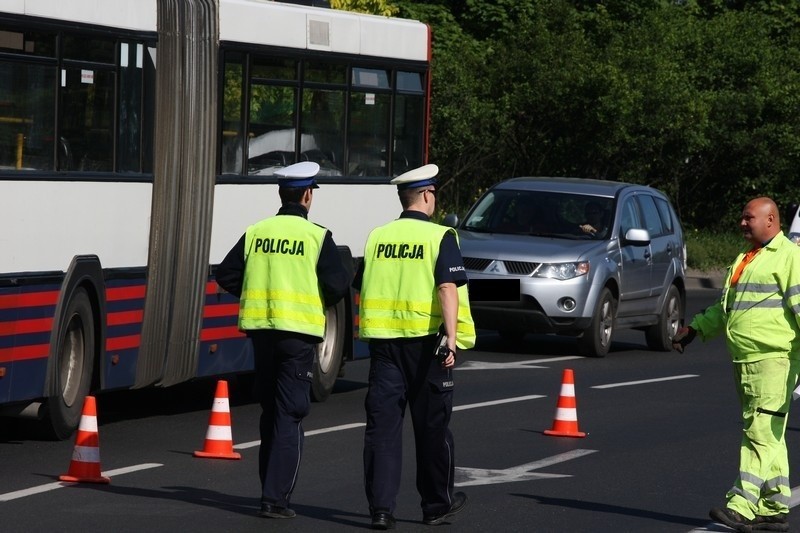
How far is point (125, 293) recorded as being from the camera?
12141 mm

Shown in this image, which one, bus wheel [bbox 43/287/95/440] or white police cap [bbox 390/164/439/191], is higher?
white police cap [bbox 390/164/439/191]

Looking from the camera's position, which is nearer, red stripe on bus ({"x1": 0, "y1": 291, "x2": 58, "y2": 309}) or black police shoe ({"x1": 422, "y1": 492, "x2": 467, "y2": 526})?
black police shoe ({"x1": 422, "y1": 492, "x2": 467, "y2": 526})

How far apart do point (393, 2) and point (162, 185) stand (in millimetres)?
27579

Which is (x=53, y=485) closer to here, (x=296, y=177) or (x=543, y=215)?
(x=296, y=177)

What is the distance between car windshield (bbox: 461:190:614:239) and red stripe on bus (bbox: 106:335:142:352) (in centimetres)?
723

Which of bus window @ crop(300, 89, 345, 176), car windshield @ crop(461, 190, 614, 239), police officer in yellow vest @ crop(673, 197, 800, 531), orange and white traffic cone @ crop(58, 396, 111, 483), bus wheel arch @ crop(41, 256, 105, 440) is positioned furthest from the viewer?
car windshield @ crop(461, 190, 614, 239)

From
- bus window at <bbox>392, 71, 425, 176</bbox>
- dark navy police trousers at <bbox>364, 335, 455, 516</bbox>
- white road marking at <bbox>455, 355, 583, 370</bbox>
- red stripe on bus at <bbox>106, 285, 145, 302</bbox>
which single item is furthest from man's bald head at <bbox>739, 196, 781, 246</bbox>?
white road marking at <bbox>455, 355, 583, 370</bbox>

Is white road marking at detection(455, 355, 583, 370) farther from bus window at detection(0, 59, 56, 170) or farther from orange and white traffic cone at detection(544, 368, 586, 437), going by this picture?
bus window at detection(0, 59, 56, 170)

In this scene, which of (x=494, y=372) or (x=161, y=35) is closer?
(x=161, y=35)

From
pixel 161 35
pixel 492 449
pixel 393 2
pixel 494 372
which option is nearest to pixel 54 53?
pixel 161 35

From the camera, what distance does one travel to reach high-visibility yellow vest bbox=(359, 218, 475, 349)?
27.5 feet

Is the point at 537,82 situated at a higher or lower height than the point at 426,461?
higher

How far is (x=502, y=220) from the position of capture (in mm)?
19125

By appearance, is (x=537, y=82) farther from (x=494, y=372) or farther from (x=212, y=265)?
(x=212, y=265)
